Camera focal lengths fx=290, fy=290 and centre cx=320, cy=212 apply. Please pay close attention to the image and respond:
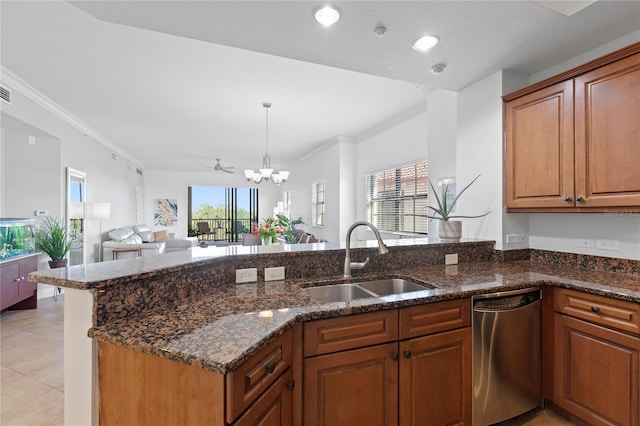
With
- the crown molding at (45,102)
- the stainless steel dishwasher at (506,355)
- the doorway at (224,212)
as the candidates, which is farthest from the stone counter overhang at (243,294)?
the doorway at (224,212)

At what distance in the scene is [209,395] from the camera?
876 mm

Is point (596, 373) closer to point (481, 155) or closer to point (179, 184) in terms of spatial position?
point (481, 155)

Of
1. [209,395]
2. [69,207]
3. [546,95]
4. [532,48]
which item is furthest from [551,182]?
[69,207]

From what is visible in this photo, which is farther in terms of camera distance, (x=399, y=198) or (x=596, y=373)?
(x=399, y=198)

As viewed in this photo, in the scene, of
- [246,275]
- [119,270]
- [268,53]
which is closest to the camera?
[119,270]

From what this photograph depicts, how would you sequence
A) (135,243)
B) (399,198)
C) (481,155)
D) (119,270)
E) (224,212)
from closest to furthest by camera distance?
(119,270) < (481,155) < (399,198) < (135,243) < (224,212)

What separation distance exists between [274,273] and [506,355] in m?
1.47

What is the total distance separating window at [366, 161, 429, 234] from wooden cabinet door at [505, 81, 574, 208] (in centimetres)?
147

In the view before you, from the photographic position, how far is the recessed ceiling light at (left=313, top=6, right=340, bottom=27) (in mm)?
1656

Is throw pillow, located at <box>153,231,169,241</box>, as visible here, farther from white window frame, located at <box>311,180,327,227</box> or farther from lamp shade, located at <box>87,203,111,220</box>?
white window frame, located at <box>311,180,327,227</box>

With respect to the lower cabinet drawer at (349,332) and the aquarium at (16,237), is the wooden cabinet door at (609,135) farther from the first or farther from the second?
the aquarium at (16,237)

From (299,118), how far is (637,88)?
3958mm

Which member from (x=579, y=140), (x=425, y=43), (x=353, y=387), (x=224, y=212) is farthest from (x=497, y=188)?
(x=224, y=212)

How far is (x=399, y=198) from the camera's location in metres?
4.62
